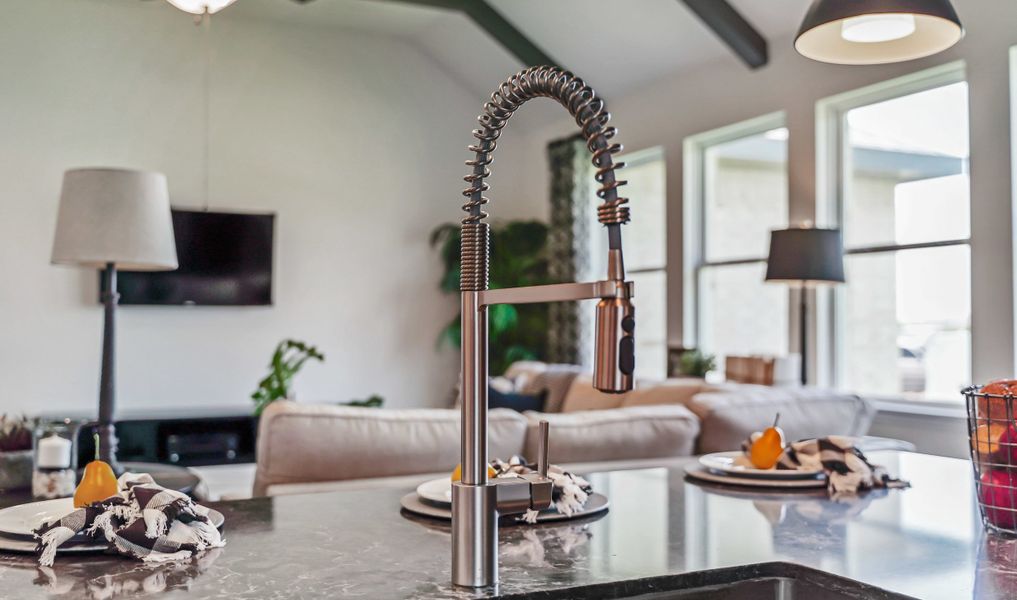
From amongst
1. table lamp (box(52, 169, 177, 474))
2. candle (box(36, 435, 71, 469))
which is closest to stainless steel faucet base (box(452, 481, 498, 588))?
candle (box(36, 435, 71, 469))

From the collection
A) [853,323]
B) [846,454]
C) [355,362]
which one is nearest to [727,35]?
[853,323]

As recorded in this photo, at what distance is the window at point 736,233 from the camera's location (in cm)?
521

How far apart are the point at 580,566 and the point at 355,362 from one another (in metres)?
5.80

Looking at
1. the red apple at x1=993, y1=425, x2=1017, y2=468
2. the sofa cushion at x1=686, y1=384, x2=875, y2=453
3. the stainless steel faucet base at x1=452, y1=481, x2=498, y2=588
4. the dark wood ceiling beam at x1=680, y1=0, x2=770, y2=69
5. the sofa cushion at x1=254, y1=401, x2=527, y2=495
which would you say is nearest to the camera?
the stainless steel faucet base at x1=452, y1=481, x2=498, y2=588

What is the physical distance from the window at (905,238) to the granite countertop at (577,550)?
309 centimetres

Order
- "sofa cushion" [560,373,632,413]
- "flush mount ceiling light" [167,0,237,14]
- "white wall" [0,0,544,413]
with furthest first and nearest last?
"white wall" [0,0,544,413] < "sofa cushion" [560,373,632,413] < "flush mount ceiling light" [167,0,237,14]

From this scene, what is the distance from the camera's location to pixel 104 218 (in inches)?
90.0

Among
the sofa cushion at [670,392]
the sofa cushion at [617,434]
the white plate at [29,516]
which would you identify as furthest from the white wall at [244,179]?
the white plate at [29,516]

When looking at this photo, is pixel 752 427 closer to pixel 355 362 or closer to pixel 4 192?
pixel 355 362

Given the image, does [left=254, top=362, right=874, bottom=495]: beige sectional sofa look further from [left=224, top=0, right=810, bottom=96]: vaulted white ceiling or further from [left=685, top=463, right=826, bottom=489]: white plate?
[left=224, top=0, right=810, bottom=96]: vaulted white ceiling

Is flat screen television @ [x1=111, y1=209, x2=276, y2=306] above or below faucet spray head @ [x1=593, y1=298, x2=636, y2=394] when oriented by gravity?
above

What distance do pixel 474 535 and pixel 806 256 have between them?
11.3 ft

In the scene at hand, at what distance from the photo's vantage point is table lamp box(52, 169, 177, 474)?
7.47 ft

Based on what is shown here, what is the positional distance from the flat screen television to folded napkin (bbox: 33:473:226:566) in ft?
17.2
